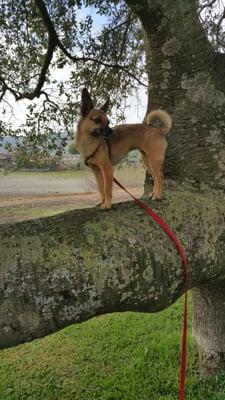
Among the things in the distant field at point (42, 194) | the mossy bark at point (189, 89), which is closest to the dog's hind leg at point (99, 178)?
the mossy bark at point (189, 89)

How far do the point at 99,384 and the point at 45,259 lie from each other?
8.38 ft

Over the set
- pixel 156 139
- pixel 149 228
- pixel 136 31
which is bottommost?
pixel 149 228

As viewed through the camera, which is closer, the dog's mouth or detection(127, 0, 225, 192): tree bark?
the dog's mouth

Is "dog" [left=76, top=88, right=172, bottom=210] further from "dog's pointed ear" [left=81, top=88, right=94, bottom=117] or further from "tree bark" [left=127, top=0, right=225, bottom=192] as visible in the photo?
"tree bark" [left=127, top=0, right=225, bottom=192]

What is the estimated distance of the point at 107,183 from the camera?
2.90 metres

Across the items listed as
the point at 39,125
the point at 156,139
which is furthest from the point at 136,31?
the point at 156,139

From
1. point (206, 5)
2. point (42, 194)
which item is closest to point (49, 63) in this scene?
point (206, 5)

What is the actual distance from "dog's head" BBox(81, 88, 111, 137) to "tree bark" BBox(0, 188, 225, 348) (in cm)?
50

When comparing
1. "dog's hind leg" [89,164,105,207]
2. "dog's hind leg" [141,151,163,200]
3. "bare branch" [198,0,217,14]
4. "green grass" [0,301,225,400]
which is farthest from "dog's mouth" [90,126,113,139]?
"green grass" [0,301,225,400]

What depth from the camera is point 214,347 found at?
4336 mm

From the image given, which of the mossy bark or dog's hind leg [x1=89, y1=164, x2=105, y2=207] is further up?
the mossy bark

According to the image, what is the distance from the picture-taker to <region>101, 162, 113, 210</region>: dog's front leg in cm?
289

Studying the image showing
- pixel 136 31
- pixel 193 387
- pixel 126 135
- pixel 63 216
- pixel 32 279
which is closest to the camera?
pixel 32 279

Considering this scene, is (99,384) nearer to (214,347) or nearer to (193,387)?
(193,387)
